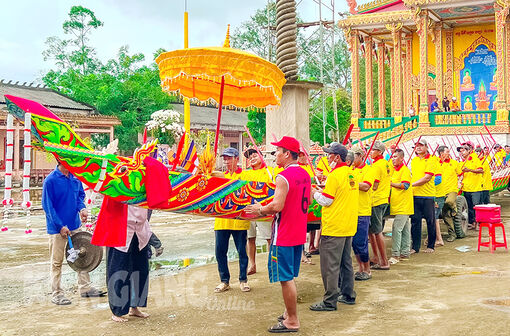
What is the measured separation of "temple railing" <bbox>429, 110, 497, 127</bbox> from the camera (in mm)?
18438

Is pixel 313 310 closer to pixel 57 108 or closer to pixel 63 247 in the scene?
pixel 63 247

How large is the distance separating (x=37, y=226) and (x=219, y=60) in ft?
26.6

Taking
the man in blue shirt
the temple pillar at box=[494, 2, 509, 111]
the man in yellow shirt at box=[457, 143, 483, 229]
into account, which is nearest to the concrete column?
the man in yellow shirt at box=[457, 143, 483, 229]

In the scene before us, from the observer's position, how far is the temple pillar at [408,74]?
2288 cm

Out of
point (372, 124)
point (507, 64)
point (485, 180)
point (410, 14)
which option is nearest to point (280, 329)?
point (485, 180)

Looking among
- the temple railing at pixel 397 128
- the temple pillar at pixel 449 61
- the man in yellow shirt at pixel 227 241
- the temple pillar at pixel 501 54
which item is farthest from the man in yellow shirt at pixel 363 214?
the temple pillar at pixel 449 61

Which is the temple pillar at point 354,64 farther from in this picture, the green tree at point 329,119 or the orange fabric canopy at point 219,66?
the orange fabric canopy at point 219,66

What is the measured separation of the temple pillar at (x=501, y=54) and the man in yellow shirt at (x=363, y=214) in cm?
1357

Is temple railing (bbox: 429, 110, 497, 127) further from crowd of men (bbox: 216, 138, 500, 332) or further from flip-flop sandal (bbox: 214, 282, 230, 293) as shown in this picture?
flip-flop sandal (bbox: 214, 282, 230, 293)

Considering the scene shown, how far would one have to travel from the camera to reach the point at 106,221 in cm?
495

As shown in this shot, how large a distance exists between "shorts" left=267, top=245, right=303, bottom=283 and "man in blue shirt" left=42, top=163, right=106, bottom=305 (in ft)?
7.86

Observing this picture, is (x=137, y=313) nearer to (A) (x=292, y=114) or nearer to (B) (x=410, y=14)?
(A) (x=292, y=114)

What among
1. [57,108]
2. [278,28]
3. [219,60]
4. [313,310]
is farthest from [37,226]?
[57,108]

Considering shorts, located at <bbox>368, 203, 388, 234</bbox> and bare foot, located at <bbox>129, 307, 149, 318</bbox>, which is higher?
shorts, located at <bbox>368, 203, 388, 234</bbox>
